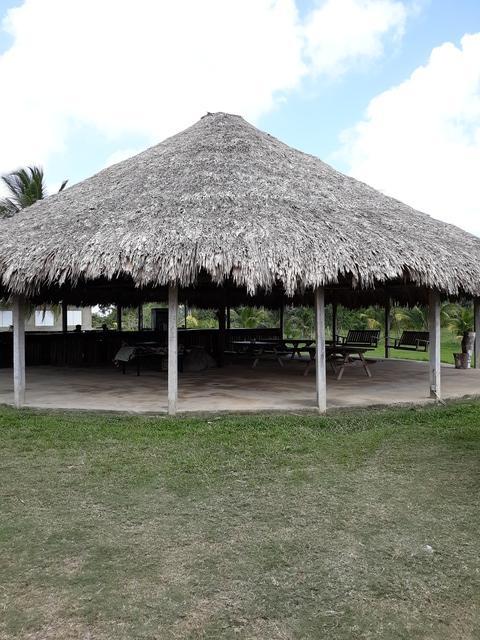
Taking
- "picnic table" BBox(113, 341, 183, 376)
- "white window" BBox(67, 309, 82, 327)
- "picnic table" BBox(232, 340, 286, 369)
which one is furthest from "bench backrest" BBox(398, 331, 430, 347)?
"white window" BBox(67, 309, 82, 327)

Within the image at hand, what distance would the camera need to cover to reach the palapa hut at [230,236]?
7223mm

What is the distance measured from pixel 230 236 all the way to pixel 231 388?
317 centimetres

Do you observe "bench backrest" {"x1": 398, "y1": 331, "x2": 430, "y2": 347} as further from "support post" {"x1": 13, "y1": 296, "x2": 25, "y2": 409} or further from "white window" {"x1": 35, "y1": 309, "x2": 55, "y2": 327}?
"white window" {"x1": 35, "y1": 309, "x2": 55, "y2": 327}

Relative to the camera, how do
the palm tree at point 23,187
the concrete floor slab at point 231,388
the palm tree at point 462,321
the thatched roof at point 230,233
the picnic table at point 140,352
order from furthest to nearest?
the palm tree at point 23,187, the palm tree at point 462,321, the picnic table at point 140,352, the concrete floor slab at point 231,388, the thatched roof at point 230,233

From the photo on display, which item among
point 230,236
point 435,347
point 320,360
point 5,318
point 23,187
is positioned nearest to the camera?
point 230,236

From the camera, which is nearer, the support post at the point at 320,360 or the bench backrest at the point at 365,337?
the support post at the point at 320,360

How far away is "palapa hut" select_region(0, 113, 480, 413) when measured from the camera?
722 centimetres

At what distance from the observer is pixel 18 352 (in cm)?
827

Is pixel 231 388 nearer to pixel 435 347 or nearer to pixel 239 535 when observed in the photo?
pixel 435 347

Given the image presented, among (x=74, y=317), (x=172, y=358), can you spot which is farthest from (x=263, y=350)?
(x=74, y=317)

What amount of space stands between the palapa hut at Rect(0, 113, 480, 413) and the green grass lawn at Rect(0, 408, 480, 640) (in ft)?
6.39

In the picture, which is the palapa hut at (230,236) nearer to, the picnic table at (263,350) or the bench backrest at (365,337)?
the picnic table at (263,350)

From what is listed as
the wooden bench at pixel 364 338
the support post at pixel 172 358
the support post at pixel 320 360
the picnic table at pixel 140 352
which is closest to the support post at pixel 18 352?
the support post at pixel 172 358

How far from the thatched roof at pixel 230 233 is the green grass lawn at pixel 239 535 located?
6.91ft
